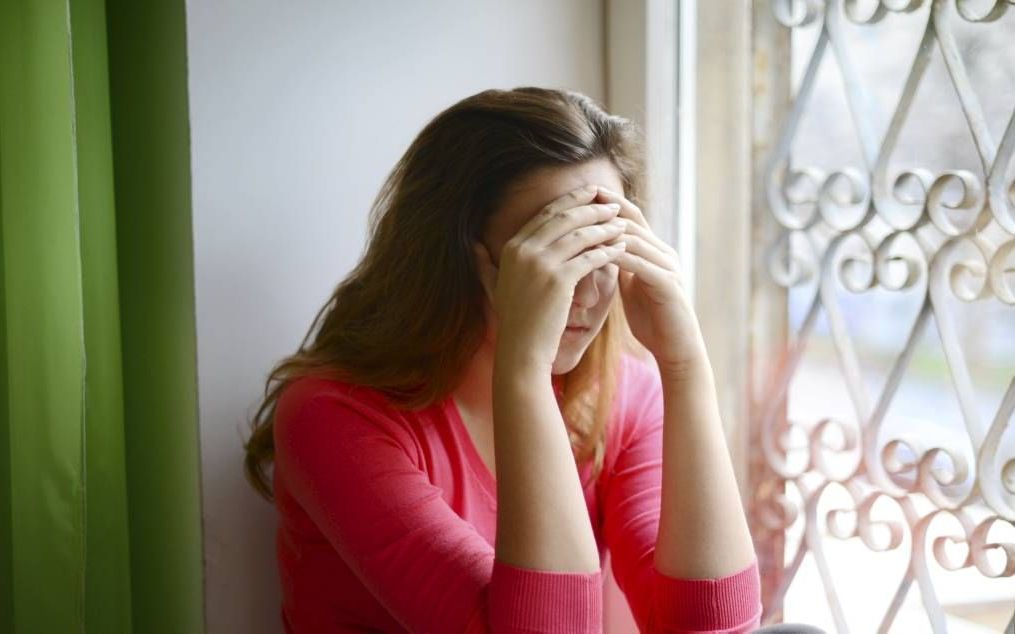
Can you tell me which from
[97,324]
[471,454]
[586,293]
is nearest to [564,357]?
[586,293]

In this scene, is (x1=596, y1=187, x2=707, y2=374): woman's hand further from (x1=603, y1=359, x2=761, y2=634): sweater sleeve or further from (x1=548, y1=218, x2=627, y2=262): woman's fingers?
(x1=603, y1=359, x2=761, y2=634): sweater sleeve

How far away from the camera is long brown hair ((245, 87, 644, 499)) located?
113 cm

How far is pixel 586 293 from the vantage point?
A: 1136 mm

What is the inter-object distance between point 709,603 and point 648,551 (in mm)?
130

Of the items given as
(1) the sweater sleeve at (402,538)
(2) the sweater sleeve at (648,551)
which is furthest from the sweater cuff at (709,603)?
(1) the sweater sleeve at (402,538)

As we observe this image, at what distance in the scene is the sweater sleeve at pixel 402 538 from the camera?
1001 mm

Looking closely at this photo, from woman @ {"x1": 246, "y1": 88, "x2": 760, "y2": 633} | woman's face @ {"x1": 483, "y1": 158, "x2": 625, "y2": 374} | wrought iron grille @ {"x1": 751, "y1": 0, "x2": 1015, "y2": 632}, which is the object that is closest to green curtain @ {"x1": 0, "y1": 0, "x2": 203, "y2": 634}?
woman @ {"x1": 246, "y1": 88, "x2": 760, "y2": 633}

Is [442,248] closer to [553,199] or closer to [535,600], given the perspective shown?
[553,199]

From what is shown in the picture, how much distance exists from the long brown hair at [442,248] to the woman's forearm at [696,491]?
17cm

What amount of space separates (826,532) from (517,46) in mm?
787

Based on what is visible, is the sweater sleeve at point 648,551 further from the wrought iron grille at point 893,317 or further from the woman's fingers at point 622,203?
the woman's fingers at point 622,203

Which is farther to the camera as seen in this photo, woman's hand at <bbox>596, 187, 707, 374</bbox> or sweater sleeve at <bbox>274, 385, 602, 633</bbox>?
woman's hand at <bbox>596, 187, 707, 374</bbox>

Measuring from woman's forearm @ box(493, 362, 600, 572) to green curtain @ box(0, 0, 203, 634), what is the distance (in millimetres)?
514

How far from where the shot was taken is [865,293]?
118 cm
